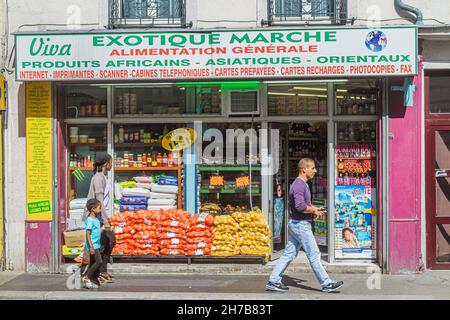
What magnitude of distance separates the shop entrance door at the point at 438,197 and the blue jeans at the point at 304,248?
2.52 m

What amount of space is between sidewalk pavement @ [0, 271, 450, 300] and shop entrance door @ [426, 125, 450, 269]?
350 millimetres

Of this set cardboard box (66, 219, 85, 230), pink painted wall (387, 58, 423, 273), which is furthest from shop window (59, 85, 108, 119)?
pink painted wall (387, 58, 423, 273)

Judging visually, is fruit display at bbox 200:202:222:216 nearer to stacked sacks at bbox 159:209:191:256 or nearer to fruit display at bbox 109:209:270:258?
→ fruit display at bbox 109:209:270:258

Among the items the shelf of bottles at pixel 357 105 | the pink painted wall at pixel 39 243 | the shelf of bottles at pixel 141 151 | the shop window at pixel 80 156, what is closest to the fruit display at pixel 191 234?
the shop window at pixel 80 156

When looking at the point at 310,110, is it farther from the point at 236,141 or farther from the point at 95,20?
the point at 95,20

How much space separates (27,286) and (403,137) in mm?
5919

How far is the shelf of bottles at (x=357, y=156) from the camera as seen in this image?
11273 mm

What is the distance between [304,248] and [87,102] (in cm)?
448

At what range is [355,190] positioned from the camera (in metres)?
11.3

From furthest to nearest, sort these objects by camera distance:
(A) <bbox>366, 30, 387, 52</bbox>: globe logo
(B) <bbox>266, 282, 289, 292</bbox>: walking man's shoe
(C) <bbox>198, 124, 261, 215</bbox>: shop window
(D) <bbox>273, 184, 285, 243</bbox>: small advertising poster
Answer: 1. (D) <bbox>273, 184, 285, 243</bbox>: small advertising poster
2. (C) <bbox>198, 124, 261, 215</bbox>: shop window
3. (A) <bbox>366, 30, 387, 52</bbox>: globe logo
4. (B) <bbox>266, 282, 289, 292</bbox>: walking man's shoe

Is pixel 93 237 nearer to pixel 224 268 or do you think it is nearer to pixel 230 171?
pixel 224 268

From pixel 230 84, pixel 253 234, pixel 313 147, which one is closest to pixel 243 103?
pixel 230 84

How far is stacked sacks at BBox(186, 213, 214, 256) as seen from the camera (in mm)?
11086

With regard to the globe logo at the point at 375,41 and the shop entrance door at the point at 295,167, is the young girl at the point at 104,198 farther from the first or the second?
the globe logo at the point at 375,41
